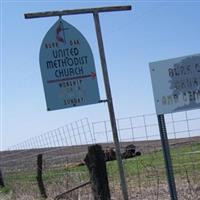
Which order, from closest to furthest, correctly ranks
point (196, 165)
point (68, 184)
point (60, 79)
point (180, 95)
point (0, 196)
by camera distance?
point (180, 95) < point (60, 79) < point (68, 184) < point (0, 196) < point (196, 165)

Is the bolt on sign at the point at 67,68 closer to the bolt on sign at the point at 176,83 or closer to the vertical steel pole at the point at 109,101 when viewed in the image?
the vertical steel pole at the point at 109,101

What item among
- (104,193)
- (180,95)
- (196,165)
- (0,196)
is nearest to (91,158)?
(104,193)

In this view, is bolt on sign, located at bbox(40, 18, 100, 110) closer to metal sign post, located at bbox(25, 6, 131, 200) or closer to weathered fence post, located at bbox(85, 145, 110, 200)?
metal sign post, located at bbox(25, 6, 131, 200)

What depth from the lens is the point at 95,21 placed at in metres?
9.16

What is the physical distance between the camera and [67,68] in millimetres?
8945

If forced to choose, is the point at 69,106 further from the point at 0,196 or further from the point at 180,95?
the point at 0,196

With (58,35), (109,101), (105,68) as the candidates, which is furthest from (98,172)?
(58,35)

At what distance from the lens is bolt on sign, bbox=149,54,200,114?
24.4ft

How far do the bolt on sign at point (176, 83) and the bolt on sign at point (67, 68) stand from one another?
5.07 feet

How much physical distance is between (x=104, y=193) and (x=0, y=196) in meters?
5.86

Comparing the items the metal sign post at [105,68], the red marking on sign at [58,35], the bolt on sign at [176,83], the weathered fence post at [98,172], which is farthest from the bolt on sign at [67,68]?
the bolt on sign at [176,83]

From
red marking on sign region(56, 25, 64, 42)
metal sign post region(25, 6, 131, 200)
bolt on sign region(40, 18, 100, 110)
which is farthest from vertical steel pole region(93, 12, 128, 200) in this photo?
red marking on sign region(56, 25, 64, 42)

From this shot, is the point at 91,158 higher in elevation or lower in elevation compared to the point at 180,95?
lower

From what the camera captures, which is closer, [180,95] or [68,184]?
[180,95]
